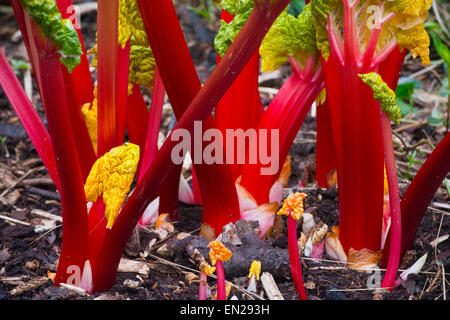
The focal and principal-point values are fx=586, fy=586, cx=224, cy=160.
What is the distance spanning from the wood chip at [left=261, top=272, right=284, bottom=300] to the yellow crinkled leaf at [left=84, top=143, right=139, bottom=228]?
34 centimetres

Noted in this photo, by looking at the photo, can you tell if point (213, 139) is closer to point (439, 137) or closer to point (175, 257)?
point (175, 257)

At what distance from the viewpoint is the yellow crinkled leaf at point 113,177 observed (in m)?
1.16

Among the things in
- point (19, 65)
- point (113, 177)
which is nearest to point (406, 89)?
point (113, 177)

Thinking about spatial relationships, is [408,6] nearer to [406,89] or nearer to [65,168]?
[65,168]

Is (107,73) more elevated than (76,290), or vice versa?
(107,73)

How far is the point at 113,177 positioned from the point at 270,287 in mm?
389

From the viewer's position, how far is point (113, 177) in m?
1.16

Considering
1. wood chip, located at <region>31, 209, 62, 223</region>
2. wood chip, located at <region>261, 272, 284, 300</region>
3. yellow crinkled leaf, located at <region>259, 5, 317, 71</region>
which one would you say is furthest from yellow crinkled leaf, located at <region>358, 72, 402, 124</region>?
wood chip, located at <region>31, 209, 62, 223</region>

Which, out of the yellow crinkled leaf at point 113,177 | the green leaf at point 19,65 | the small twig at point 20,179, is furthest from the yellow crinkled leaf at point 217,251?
the green leaf at point 19,65

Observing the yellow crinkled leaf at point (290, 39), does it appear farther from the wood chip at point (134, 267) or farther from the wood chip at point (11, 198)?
the wood chip at point (11, 198)

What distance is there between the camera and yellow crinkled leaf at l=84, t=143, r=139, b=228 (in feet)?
3.80

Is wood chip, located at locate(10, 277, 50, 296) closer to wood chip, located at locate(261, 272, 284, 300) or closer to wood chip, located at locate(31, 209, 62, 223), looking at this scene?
wood chip, located at locate(31, 209, 62, 223)

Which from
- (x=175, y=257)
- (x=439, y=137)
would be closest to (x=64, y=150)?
(x=175, y=257)

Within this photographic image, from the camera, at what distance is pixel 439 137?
2.08 m
